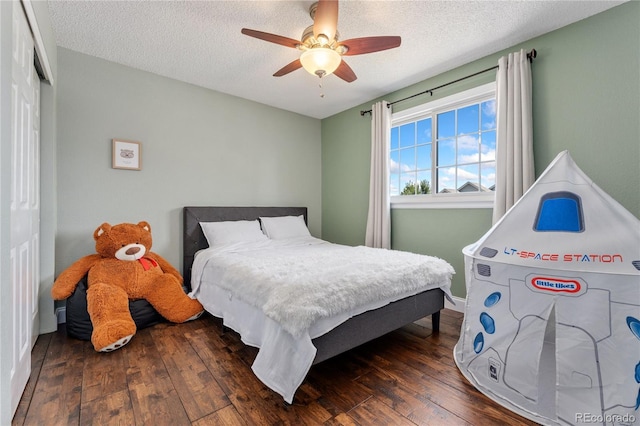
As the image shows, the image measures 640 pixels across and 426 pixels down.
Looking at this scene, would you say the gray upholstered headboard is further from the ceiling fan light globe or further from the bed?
the ceiling fan light globe

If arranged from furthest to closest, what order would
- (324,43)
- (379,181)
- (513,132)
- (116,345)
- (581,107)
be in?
(379,181) < (513,132) < (581,107) < (116,345) < (324,43)

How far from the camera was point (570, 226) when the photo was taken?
4.89 ft

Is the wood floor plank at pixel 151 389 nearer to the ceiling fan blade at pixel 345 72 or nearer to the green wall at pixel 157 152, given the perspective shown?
the green wall at pixel 157 152

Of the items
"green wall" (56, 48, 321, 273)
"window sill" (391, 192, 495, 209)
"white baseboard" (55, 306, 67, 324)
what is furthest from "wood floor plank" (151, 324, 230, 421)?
"window sill" (391, 192, 495, 209)

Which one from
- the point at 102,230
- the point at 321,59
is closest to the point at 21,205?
the point at 102,230

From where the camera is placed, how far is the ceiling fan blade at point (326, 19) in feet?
5.41

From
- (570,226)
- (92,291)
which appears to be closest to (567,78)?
(570,226)

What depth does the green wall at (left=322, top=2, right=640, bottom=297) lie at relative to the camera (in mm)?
1992

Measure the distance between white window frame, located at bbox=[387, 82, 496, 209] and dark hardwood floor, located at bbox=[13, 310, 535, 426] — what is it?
1.38 m

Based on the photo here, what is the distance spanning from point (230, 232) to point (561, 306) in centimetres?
286

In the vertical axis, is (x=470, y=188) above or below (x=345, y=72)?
below

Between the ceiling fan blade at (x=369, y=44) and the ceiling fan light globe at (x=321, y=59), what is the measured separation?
115 millimetres

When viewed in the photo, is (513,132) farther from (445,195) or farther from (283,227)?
(283,227)

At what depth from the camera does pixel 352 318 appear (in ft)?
5.72
